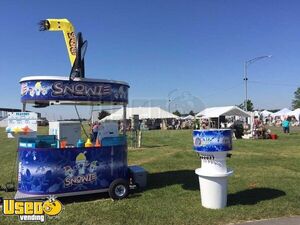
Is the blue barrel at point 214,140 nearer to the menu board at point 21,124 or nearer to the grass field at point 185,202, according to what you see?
the grass field at point 185,202

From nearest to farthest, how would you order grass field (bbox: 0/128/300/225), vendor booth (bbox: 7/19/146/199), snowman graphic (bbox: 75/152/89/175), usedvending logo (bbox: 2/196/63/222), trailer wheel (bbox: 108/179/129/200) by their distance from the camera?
grass field (bbox: 0/128/300/225) → usedvending logo (bbox: 2/196/63/222) → vendor booth (bbox: 7/19/146/199) → snowman graphic (bbox: 75/152/89/175) → trailer wheel (bbox: 108/179/129/200)

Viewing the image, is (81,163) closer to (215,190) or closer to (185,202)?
(185,202)

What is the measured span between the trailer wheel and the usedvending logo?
1.29 metres

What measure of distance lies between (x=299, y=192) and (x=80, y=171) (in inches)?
212

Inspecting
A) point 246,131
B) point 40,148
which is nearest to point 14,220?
point 40,148

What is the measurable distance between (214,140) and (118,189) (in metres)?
2.76

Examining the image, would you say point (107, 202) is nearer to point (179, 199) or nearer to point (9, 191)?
point (179, 199)

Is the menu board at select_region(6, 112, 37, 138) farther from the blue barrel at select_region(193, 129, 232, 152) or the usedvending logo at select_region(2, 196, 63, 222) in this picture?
the blue barrel at select_region(193, 129, 232, 152)

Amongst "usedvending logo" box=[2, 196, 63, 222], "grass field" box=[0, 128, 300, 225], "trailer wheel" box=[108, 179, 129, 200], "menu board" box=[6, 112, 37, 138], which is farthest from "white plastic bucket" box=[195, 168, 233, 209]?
"menu board" box=[6, 112, 37, 138]

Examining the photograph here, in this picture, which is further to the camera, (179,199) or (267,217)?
(179,199)

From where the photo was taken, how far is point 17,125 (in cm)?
890

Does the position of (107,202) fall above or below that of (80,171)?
below

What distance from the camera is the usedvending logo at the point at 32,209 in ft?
23.0

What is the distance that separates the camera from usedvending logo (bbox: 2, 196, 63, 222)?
276 inches
